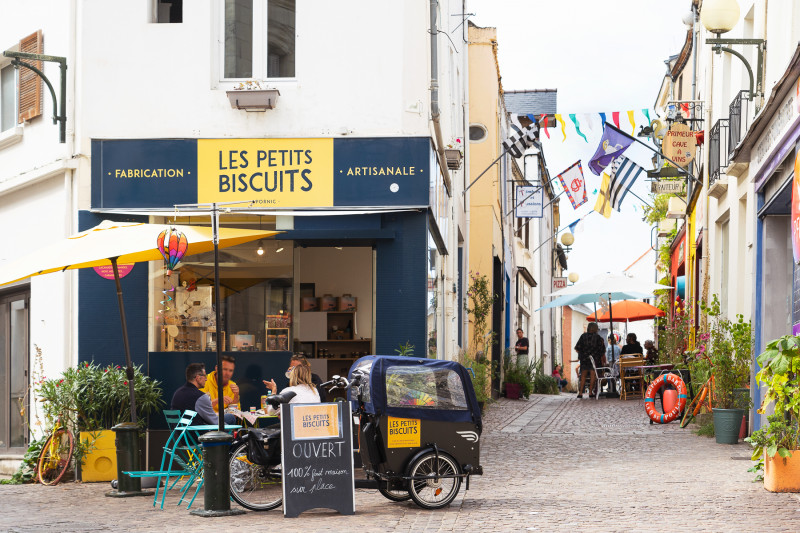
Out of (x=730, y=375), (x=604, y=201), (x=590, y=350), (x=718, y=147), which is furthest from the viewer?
(x=604, y=201)

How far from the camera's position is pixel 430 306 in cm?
1412

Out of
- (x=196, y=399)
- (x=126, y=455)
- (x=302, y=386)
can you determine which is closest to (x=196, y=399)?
(x=196, y=399)

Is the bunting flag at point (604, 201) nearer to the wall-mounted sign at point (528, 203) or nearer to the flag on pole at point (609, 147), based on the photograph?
the wall-mounted sign at point (528, 203)

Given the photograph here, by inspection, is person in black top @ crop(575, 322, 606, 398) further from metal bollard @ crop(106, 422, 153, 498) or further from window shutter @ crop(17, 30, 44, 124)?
metal bollard @ crop(106, 422, 153, 498)

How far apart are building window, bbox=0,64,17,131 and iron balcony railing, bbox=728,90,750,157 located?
382 inches

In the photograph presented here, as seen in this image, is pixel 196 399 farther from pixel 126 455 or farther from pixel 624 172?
pixel 624 172

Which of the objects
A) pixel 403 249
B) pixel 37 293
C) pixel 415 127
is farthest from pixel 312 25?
pixel 37 293

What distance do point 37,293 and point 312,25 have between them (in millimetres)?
4773

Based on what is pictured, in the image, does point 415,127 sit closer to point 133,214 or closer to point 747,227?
point 133,214

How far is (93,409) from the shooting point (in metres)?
11.7

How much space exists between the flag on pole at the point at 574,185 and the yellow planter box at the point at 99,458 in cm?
1745

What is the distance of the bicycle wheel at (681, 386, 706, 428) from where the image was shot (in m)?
15.5

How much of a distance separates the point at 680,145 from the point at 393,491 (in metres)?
11.2

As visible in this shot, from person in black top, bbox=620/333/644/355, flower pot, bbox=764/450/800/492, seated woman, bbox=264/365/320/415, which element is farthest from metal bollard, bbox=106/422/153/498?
person in black top, bbox=620/333/644/355
